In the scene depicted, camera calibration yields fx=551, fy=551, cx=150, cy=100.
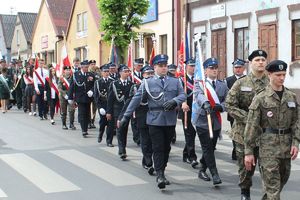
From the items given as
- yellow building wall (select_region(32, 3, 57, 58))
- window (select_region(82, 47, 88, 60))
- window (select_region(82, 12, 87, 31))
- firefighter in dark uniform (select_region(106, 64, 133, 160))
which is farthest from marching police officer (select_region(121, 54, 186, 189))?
yellow building wall (select_region(32, 3, 57, 58))

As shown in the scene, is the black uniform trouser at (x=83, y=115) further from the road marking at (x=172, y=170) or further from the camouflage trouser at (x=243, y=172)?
the camouflage trouser at (x=243, y=172)

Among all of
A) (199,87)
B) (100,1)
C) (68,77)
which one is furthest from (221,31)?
(199,87)

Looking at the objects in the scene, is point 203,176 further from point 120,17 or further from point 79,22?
point 79,22

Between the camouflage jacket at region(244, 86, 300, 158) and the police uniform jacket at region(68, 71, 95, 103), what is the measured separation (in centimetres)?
850

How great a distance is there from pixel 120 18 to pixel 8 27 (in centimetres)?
5145

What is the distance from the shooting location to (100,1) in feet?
78.9

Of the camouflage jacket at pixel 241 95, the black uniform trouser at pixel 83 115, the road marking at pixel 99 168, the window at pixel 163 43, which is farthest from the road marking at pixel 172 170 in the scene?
the window at pixel 163 43

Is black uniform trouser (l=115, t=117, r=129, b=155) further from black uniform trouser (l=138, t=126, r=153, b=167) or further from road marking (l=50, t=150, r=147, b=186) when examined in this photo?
black uniform trouser (l=138, t=126, r=153, b=167)

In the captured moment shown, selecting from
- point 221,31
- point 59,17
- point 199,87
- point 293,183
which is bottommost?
point 293,183

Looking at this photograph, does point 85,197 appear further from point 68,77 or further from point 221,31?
point 221,31

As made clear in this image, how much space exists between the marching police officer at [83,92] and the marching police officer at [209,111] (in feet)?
19.0

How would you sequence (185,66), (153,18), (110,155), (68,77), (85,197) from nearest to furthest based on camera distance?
(85,197)
(185,66)
(110,155)
(68,77)
(153,18)

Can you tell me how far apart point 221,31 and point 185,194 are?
16731 millimetres

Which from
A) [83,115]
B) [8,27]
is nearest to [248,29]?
[83,115]
